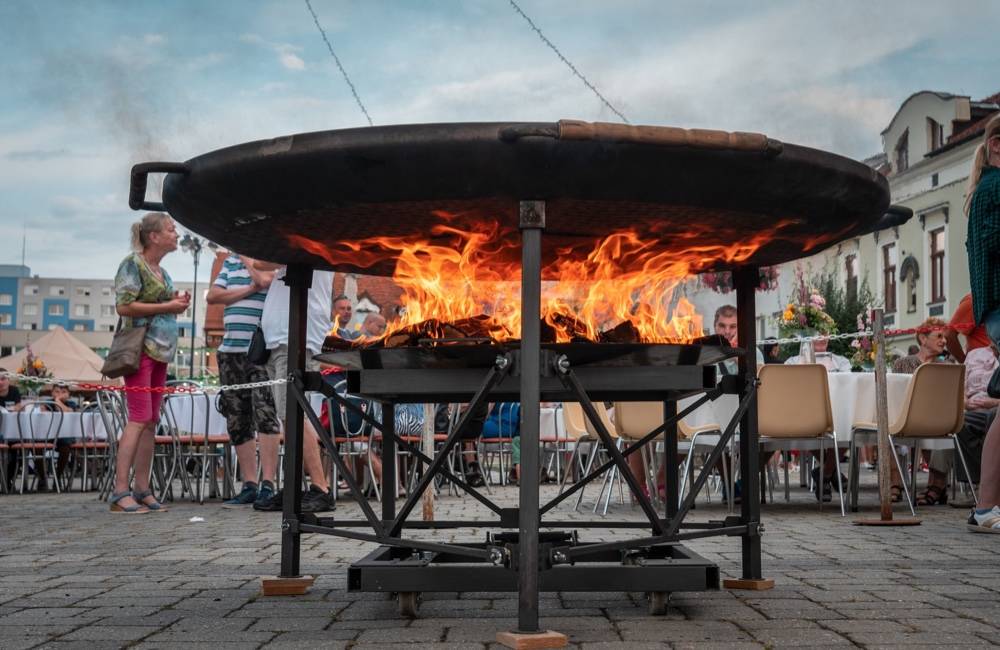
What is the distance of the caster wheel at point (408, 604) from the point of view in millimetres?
3402

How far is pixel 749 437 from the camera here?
3879 mm

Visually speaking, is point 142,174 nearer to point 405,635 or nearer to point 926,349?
point 405,635

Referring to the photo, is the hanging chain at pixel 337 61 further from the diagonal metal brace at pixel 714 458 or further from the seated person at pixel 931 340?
the seated person at pixel 931 340

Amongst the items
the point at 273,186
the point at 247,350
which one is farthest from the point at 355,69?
the point at 273,186

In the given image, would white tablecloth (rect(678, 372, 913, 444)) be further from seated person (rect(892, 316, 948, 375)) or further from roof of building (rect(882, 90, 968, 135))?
roof of building (rect(882, 90, 968, 135))

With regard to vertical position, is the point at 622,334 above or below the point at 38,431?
above

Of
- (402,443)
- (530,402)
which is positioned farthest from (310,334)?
(530,402)

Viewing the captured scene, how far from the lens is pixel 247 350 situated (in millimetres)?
8508

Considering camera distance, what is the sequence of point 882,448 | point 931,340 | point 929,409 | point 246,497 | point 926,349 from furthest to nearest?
point 926,349
point 931,340
point 246,497
point 929,409
point 882,448

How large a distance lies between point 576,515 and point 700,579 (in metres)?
4.86

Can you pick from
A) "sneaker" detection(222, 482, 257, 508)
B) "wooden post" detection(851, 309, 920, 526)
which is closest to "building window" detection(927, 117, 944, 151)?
"wooden post" detection(851, 309, 920, 526)

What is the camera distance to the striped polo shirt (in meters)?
8.55

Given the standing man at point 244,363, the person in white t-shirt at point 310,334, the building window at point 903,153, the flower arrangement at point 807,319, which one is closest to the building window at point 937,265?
the building window at point 903,153

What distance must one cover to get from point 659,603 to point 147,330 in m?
5.88
